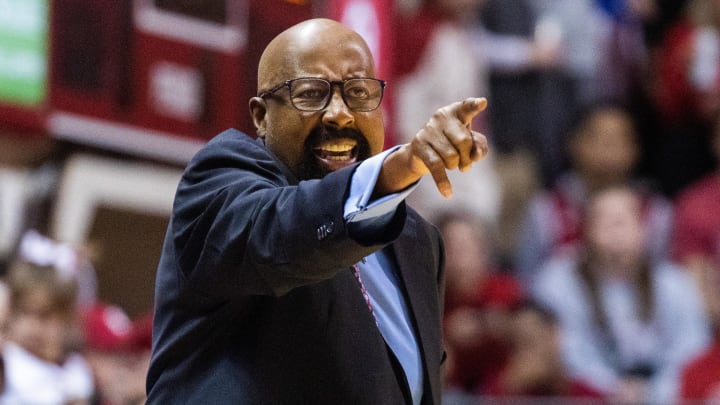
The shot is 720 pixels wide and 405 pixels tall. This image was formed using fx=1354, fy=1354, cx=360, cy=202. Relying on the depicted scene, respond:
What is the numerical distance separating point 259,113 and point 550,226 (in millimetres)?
4442

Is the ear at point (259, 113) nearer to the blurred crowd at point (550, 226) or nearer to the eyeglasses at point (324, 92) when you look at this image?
the eyeglasses at point (324, 92)

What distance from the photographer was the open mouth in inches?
100

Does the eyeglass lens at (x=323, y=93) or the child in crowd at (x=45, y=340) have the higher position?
the eyeglass lens at (x=323, y=93)

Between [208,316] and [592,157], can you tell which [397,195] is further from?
[592,157]

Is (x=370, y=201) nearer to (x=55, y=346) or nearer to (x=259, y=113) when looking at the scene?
(x=259, y=113)

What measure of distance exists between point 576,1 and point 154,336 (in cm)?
551

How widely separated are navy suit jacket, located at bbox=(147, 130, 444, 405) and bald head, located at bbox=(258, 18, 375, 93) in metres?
0.15

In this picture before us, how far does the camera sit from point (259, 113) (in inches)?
106

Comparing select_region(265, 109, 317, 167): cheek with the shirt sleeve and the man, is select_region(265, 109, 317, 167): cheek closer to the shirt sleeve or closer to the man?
the man

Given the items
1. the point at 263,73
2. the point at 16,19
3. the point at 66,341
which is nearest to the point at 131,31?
the point at 16,19

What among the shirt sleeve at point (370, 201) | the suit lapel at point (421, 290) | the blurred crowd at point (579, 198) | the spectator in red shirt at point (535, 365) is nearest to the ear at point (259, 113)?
the suit lapel at point (421, 290)

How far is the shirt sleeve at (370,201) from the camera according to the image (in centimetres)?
216

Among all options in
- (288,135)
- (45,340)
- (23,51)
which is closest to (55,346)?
(45,340)

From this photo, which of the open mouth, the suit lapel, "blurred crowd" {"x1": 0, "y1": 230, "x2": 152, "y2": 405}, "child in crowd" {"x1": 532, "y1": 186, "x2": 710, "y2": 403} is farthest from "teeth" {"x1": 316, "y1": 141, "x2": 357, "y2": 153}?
"child in crowd" {"x1": 532, "y1": 186, "x2": 710, "y2": 403}
